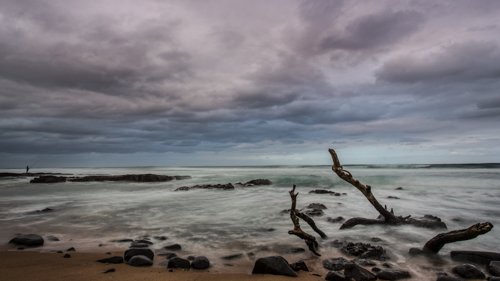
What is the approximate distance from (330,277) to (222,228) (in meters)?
4.31

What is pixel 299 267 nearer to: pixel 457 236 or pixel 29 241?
pixel 457 236

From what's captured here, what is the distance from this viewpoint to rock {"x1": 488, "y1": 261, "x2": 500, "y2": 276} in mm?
3992

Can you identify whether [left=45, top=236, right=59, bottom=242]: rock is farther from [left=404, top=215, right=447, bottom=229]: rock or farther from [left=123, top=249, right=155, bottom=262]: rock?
[left=404, top=215, right=447, bottom=229]: rock

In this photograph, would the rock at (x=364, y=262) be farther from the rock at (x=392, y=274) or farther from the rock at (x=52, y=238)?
the rock at (x=52, y=238)

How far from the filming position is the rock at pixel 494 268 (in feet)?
13.1

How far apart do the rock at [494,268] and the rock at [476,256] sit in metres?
0.23

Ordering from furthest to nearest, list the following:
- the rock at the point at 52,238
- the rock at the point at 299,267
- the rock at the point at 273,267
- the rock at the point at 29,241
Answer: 1. the rock at the point at 52,238
2. the rock at the point at 29,241
3. the rock at the point at 299,267
4. the rock at the point at 273,267

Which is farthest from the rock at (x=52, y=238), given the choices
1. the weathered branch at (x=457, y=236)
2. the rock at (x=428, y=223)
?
the rock at (x=428, y=223)

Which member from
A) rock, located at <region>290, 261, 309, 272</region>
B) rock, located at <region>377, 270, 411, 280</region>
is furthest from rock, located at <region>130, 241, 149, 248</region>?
rock, located at <region>377, 270, 411, 280</region>

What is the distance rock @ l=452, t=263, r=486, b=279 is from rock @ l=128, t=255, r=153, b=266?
5.24m

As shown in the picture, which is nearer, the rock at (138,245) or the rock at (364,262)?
the rock at (364,262)

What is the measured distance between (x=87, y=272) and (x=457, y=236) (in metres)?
6.48

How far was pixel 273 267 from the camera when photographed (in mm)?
3949

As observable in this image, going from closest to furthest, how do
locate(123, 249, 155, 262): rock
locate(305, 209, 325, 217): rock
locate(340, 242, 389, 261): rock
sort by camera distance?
1. locate(123, 249, 155, 262): rock
2. locate(340, 242, 389, 261): rock
3. locate(305, 209, 325, 217): rock
